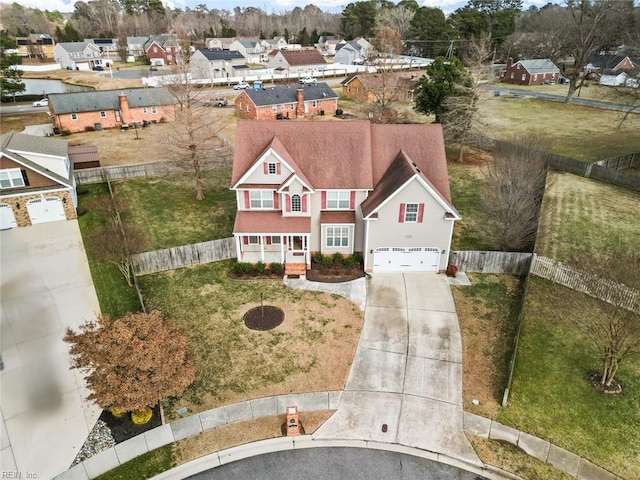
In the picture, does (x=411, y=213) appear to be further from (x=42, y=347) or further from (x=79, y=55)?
(x=79, y=55)

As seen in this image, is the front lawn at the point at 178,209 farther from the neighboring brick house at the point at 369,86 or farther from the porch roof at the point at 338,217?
the neighboring brick house at the point at 369,86

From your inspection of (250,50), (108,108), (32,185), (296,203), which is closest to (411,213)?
(296,203)

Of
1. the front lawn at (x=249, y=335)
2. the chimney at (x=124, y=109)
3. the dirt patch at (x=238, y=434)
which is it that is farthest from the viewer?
the chimney at (x=124, y=109)

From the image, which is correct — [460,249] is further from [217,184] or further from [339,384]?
[217,184]

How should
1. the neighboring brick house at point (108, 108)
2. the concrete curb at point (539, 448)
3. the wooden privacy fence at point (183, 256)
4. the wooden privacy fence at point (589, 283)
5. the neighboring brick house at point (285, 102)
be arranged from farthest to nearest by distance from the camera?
the neighboring brick house at point (285, 102) < the neighboring brick house at point (108, 108) < the wooden privacy fence at point (183, 256) < the wooden privacy fence at point (589, 283) < the concrete curb at point (539, 448)

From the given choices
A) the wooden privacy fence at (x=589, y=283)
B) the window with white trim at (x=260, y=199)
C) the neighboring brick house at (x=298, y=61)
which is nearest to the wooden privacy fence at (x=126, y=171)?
the window with white trim at (x=260, y=199)

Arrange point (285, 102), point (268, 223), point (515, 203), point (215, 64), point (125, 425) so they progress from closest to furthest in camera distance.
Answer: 1. point (125, 425)
2. point (515, 203)
3. point (268, 223)
4. point (285, 102)
5. point (215, 64)

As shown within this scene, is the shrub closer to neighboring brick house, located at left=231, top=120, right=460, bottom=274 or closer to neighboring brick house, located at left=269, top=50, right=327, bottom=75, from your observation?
neighboring brick house, located at left=231, top=120, right=460, bottom=274
